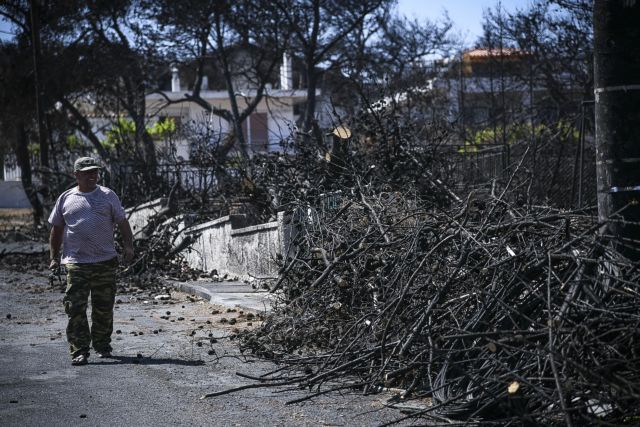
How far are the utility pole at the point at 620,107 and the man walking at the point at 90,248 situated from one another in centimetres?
473

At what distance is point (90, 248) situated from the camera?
9242 mm

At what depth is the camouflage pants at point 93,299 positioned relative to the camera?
907 cm

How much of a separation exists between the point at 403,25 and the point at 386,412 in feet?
113

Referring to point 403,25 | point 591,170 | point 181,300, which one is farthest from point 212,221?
point 403,25

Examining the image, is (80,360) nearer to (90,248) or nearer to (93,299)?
(93,299)

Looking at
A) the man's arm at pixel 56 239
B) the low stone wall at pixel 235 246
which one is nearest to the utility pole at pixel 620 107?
the man's arm at pixel 56 239

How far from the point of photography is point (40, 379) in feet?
25.8

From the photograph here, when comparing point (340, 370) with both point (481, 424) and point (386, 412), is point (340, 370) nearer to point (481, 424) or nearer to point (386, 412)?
point (386, 412)

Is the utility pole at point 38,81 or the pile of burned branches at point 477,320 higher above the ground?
the utility pole at point 38,81

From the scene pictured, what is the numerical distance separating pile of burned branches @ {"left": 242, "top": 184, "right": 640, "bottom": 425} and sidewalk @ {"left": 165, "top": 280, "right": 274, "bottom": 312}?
2.90 meters

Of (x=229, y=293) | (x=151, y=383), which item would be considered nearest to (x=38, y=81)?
(x=229, y=293)

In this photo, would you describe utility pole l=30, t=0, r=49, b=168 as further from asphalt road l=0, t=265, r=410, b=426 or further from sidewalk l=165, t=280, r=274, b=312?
asphalt road l=0, t=265, r=410, b=426

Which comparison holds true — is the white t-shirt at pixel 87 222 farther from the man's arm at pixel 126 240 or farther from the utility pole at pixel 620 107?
the utility pole at pixel 620 107

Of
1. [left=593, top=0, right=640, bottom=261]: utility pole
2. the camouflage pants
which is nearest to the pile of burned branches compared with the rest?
[left=593, top=0, right=640, bottom=261]: utility pole
